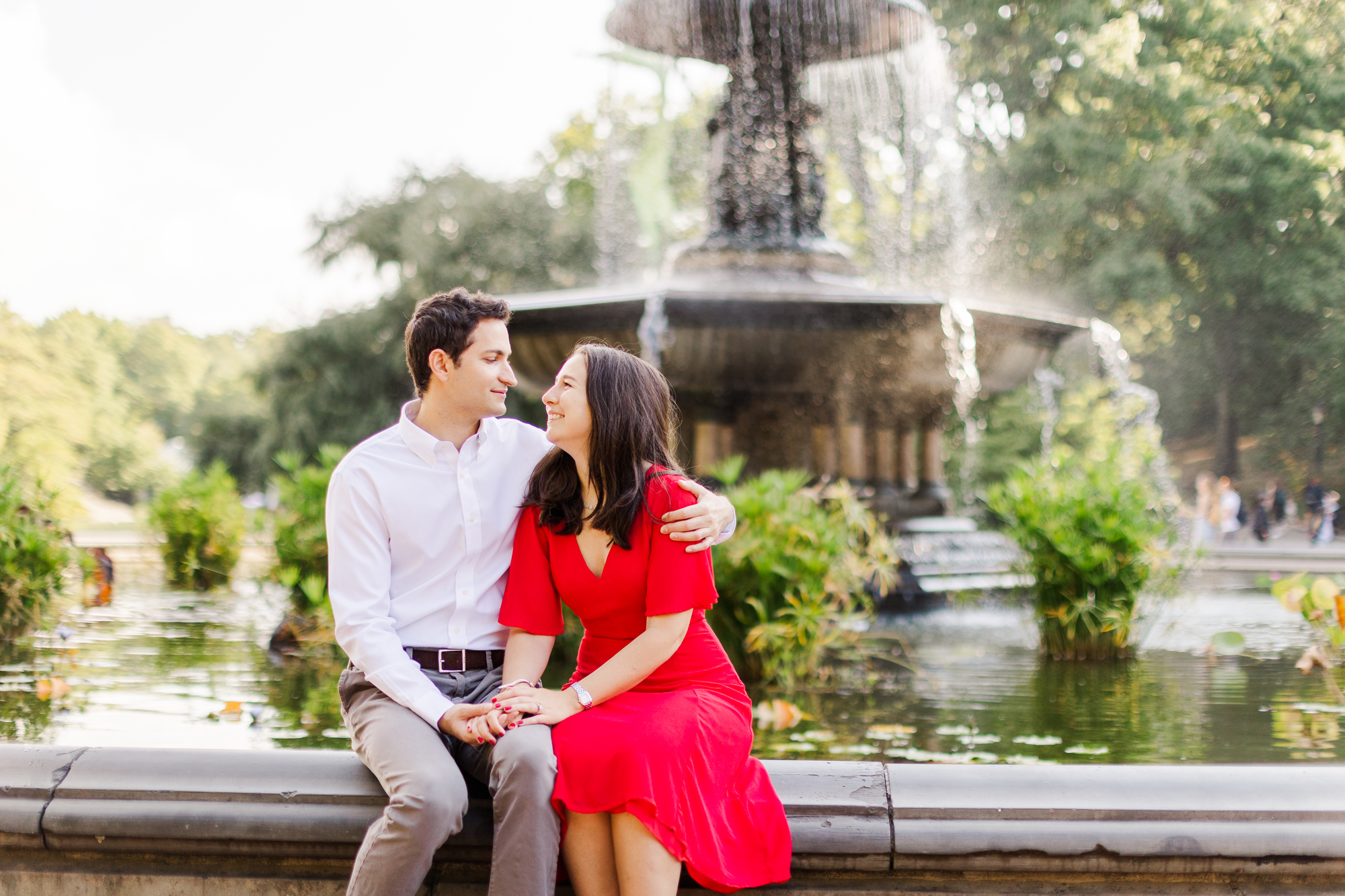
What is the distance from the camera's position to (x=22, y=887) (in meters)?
2.38

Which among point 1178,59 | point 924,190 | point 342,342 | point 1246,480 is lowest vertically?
point 1246,480

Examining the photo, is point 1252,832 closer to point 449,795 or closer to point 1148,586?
point 449,795

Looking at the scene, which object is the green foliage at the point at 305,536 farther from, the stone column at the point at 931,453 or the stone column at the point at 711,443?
the stone column at the point at 931,453

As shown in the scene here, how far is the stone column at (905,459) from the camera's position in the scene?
834 cm

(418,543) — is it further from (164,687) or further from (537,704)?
(164,687)

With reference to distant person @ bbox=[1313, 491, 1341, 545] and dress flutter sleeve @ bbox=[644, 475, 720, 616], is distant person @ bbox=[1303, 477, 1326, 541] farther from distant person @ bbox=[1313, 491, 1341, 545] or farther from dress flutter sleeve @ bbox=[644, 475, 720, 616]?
dress flutter sleeve @ bbox=[644, 475, 720, 616]

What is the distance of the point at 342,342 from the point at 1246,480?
75.5 feet

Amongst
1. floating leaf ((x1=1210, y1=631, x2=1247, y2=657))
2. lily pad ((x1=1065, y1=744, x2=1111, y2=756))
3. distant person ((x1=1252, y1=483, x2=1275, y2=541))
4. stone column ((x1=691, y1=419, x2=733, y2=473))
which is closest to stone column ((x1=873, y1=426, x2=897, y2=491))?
stone column ((x1=691, y1=419, x2=733, y2=473))

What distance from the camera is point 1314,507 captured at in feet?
79.9

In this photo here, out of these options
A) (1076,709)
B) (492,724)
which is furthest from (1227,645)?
(492,724)

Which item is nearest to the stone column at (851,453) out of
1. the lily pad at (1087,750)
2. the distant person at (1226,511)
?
the lily pad at (1087,750)

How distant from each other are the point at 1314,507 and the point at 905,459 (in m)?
20.0

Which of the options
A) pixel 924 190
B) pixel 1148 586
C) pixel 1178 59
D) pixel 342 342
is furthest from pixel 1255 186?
pixel 1148 586

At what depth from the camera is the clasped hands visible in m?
2.26
